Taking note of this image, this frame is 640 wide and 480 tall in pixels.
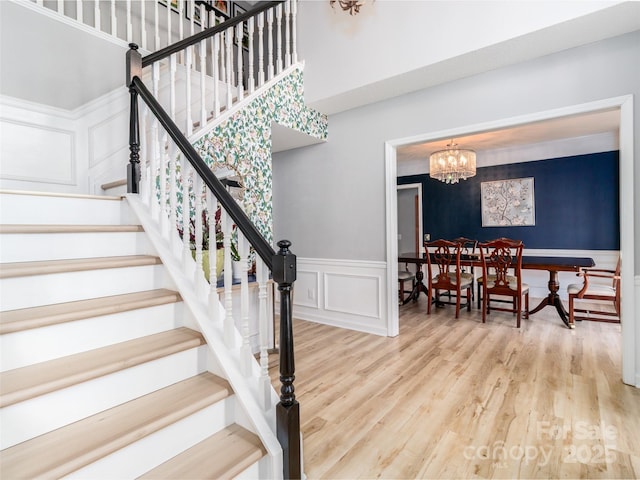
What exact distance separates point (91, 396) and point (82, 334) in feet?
0.92

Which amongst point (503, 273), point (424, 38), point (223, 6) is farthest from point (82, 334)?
point (223, 6)

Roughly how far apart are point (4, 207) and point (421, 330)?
3.68 metres

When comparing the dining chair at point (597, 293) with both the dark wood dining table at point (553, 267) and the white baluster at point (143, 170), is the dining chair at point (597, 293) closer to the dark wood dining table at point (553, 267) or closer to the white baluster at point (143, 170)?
the dark wood dining table at point (553, 267)

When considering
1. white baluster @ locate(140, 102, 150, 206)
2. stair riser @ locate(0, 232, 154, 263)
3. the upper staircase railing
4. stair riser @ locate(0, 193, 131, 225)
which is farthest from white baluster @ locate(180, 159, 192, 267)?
stair riser @ locate(0, 193, 131, 225)

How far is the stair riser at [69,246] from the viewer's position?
59.9 inches

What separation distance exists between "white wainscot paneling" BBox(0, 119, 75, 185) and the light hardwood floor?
2.38 metres

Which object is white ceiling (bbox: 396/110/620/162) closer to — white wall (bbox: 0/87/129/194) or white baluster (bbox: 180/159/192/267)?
white baluster (bbox: 180/159/192/267)

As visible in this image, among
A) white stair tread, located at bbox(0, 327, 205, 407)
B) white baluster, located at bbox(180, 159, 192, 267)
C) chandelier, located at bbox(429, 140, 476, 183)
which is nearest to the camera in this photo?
white stair tread, located at bbox(0, 327, 205, 407)

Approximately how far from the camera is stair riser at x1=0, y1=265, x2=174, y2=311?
138 centimetres

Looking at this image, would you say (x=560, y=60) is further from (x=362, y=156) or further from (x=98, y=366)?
(x=98, y=366)

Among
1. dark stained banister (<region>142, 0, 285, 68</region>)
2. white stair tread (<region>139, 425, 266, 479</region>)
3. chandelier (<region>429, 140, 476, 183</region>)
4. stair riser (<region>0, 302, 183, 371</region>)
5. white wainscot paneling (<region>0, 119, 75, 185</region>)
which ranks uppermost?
dark stained banister (<region>142, 0, 285, 68</region>)

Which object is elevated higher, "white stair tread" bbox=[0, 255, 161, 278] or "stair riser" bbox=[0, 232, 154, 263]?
"stair riser" bbox=[0, 232, 154, 263]

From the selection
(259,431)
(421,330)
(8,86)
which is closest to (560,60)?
(421,330)

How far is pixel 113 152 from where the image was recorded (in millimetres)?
2793
